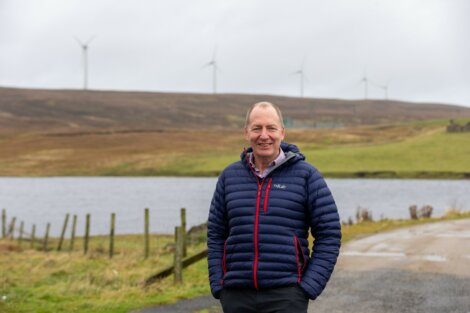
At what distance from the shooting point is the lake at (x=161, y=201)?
43812mm

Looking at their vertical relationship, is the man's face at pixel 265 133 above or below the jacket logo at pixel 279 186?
above

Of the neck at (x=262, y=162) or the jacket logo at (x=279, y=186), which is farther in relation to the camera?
the neck at (x=262, y=162)

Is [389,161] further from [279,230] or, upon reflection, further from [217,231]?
[279,230]

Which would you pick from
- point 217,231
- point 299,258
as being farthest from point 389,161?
point 299,258

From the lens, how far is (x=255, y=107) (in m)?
5.86

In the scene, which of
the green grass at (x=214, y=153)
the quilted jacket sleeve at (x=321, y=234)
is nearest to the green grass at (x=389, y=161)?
the green grass at (x=214, y=153)

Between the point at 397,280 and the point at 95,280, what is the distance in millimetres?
6788

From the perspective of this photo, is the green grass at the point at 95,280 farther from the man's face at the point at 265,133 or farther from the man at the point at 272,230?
the man's face at the point at 265,133

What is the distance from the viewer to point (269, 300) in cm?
564

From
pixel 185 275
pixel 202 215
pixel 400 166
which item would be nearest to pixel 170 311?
pixel 185 275

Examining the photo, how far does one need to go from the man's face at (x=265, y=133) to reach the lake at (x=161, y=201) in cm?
3263

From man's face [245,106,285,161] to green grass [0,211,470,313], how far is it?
24.5ft

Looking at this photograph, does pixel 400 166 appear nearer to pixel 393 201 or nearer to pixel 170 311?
pixel 393 201

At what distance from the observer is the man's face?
580 centimetres
